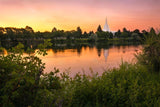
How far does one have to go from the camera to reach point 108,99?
5164 millimetres

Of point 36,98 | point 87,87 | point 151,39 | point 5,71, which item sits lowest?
point 87,87

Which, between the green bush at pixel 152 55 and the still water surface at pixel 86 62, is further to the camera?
the still water surface at pixel 86 62

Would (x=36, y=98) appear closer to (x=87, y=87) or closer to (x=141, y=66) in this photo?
(x=87, y=87)

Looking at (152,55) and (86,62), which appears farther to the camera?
(86,62)

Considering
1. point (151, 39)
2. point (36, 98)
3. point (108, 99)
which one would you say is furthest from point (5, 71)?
point (151, 39)

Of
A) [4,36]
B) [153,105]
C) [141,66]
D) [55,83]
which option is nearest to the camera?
[55,83]

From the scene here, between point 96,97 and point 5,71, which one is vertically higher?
point 5,71

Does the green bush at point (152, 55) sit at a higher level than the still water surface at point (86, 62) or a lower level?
higher

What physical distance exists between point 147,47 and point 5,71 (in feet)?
24.1

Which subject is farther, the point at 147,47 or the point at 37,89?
the point at 147,47

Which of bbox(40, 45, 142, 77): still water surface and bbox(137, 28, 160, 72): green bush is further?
bbox(40, 45, 142, 77): still water surface

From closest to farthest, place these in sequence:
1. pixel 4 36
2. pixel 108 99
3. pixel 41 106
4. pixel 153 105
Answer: pixel 41 106 < pixel 153 105 < pixel 108 99 < pixel 4 36

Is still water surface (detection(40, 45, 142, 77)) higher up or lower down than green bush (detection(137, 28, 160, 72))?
lower down

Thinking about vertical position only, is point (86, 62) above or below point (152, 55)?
below
